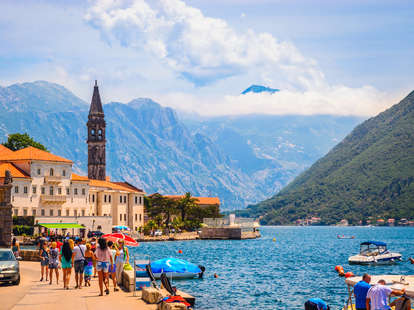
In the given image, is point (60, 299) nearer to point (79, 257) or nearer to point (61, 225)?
point (79, 257)

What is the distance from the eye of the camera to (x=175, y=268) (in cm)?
4578

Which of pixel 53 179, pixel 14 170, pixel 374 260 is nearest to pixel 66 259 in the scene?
pixel 374 260

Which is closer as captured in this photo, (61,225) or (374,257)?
(374,257)

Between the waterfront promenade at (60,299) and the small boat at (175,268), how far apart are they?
14.0 m

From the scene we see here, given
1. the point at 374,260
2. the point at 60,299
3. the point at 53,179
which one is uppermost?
the point at 53,179

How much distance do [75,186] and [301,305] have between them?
8146 cm

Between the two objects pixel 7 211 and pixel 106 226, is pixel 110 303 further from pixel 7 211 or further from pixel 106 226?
pixel 106 226

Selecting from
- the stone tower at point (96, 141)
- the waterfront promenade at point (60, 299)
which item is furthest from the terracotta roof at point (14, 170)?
the waterfront promenade at point (60, 299)

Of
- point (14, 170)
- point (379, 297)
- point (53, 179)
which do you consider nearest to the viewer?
point (379, 297)

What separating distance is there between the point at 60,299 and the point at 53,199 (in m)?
85.0

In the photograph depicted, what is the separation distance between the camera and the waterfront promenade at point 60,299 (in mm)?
Answer: 22422

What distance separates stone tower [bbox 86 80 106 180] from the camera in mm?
151625

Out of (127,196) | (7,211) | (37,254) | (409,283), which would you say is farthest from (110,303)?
(127,196)

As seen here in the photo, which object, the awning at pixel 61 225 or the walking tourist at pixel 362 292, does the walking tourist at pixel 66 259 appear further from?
the awning at pixel 61 225
